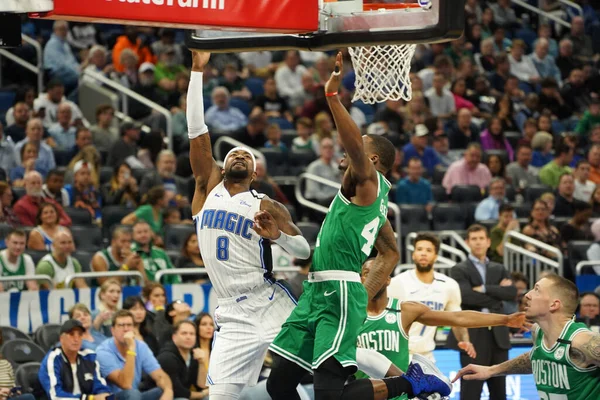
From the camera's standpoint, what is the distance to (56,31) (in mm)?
18234

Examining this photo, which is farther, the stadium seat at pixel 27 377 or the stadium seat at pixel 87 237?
the stadium seat at pixel 87 237

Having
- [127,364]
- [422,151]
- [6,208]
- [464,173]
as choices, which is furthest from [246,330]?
[422,151]

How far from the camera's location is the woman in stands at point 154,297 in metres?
12.8

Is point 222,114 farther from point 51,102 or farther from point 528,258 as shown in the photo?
point 528,258

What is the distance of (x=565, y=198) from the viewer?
1812cm

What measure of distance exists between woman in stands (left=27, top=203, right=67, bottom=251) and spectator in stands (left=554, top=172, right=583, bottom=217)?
7.76m

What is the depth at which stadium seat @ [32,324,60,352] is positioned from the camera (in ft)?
40.3

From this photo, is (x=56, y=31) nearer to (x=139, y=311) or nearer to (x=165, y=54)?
(x=165, y=54)

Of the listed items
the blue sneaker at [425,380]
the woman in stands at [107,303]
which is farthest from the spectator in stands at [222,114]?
the blue sneaker at [425,380]

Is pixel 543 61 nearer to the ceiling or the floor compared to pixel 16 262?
nearer to the ceiling

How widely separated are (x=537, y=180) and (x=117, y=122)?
6.51 meters

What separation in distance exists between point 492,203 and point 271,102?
4.26m

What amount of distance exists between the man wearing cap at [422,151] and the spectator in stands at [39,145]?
17.6 ft

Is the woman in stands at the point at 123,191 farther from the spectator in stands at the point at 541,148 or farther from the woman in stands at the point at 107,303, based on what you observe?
the spectator in stands at the point at 541,148
